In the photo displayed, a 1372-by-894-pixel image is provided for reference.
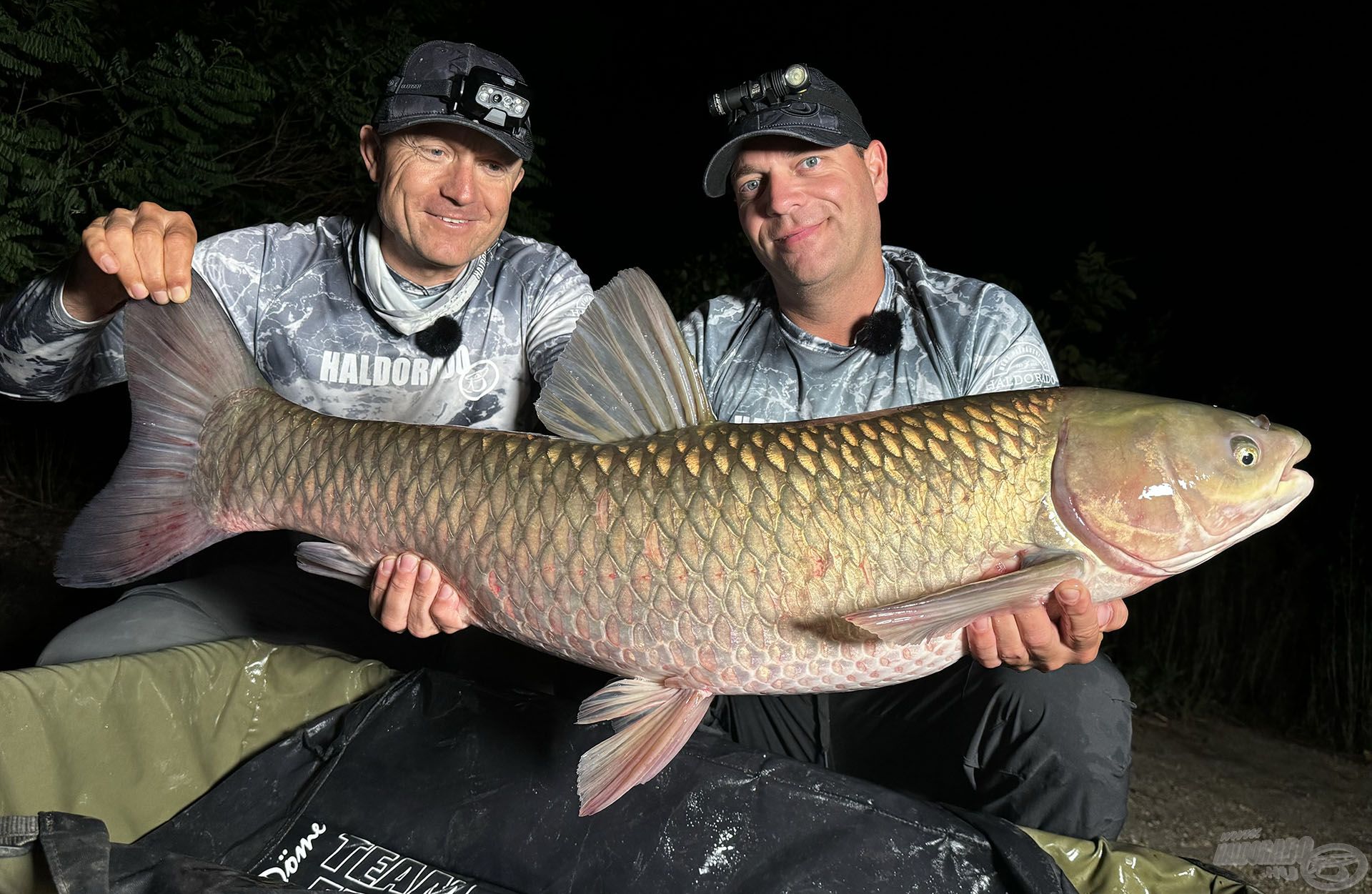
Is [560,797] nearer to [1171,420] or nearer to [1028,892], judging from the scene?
[1028,892]

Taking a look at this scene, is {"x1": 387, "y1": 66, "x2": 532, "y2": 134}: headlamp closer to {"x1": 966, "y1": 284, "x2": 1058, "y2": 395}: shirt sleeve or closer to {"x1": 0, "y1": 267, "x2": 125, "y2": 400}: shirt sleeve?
{"x1": 0, "y1": 267, "x2": 125, "y2": 400}: shirt sleeve

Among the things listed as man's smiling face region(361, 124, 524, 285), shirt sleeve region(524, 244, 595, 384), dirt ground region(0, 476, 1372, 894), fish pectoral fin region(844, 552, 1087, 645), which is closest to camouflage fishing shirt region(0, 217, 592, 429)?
shirt sleeve region(524, 244, 595, 384)

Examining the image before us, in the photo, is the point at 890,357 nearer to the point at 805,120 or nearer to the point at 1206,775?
the point at 805,120

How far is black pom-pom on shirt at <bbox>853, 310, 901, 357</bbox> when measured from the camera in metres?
2.30

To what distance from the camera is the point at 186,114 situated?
3766 mm

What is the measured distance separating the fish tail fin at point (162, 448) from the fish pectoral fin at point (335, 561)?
168 millimetres

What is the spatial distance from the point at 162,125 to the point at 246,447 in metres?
2.59

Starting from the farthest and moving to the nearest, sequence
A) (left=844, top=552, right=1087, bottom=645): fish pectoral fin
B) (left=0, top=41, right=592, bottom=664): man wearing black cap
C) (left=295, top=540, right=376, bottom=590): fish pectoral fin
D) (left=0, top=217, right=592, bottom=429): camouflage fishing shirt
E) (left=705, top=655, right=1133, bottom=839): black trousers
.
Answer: (left=0, top=217, right=592, bottom=429): camouflage fishing shirt
(left=0, top=41, right=592, bottom=664): man wearing black cap
(left=705, top=655, right=1133, bottom=839): black trousers
(left=295, top=540, right=376, bottom=590): fish pectoral fin
(left=844, top=552, right=1087, bottom=645): fish pectoral fin

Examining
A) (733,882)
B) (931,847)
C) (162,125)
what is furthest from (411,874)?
(162,125)

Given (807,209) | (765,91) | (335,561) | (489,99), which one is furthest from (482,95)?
(335,561)

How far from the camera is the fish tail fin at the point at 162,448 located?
1.70 meters

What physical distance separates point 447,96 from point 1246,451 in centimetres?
172

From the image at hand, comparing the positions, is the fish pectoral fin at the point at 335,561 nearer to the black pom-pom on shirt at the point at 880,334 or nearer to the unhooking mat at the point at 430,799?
the unhooking mat at the point at 430,799

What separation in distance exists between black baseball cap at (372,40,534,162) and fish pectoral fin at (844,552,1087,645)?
1.41 m
